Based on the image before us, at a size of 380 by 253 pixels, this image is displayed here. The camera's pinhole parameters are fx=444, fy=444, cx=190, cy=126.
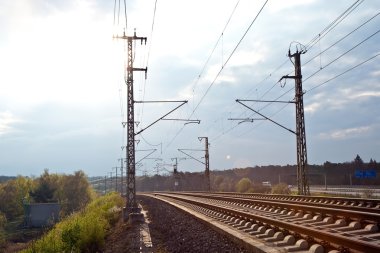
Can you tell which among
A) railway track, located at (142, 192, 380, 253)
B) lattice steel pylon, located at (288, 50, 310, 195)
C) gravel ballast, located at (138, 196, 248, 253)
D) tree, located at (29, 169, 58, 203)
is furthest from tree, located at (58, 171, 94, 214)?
railway track, located at (142, 192, 380, 253)

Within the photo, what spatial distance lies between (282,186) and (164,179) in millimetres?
99194

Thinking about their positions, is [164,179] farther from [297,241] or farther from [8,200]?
[297,241]

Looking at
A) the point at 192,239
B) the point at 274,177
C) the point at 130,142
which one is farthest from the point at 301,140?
the point at 274,177

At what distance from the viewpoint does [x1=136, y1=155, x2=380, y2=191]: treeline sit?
259 ft

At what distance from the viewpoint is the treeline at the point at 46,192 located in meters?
95.2

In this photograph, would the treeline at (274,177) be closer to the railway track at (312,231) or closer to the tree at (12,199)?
the tree at (12,199)

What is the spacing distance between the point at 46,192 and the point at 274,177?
5324 cm

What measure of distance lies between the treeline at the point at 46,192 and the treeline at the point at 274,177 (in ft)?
74.3

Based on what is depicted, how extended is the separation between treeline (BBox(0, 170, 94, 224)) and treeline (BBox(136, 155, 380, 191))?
22.6 meters

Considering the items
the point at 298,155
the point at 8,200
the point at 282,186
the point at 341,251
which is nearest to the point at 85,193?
the point at 8,200

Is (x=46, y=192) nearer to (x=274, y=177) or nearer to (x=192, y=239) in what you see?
(x=274, y=177)

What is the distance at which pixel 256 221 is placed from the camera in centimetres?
1611

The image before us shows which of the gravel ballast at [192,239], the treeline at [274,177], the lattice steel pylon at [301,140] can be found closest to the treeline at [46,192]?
the treeline at [274,177]

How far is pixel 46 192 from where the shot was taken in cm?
9788
